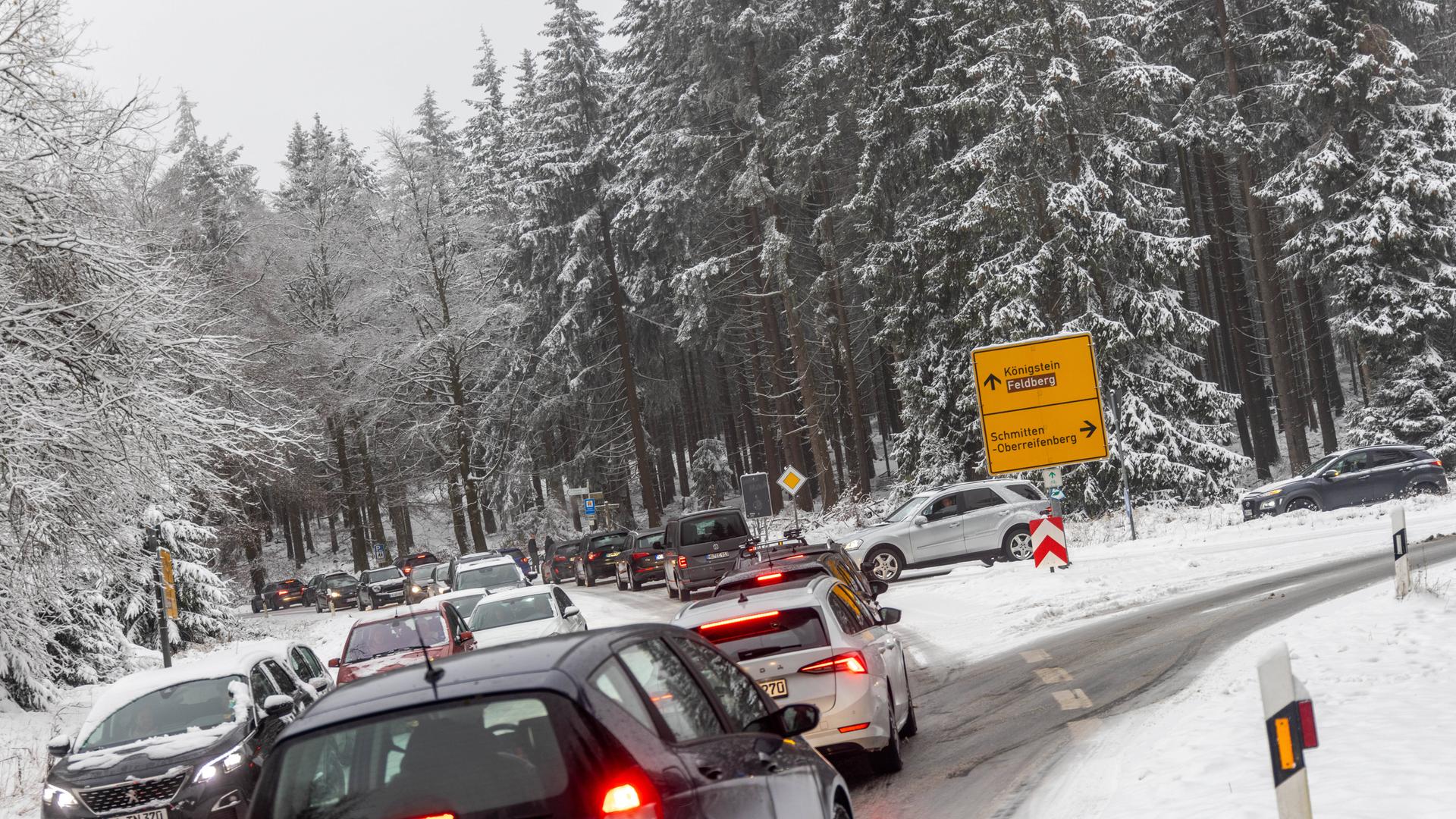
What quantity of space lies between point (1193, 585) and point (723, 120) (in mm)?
27771

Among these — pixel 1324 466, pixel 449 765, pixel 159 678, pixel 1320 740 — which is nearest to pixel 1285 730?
pixel 449 765

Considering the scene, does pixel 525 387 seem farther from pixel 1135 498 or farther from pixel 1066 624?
pixel 1066 624

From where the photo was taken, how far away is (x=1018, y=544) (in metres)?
27.5

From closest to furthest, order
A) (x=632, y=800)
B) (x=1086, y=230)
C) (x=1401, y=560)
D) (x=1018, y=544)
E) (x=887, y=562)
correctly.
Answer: (x=632, y=800) < (x=1401, y=560) < (x=1018, y=544) < (x=887, y=562) < (x=1086, y=230)

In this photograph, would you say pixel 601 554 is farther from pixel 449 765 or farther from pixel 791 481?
pixel 449 765

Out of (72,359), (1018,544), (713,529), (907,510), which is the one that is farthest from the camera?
(713,529)

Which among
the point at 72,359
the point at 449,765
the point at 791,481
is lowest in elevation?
the point at 449,765

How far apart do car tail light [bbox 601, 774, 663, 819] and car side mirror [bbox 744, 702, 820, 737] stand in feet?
4.36

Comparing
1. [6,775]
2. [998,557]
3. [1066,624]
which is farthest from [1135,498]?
[6,775]

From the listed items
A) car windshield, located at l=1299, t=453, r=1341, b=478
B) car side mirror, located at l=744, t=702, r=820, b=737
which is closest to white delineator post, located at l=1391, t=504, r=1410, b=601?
car side mirror, located at l=744, t=702, r=820, b=737

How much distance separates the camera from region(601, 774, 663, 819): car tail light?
3.86 m

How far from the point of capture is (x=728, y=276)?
44750 mm

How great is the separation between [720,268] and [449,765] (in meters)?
40.9

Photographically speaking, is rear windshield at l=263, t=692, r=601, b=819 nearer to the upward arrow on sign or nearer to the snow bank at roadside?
the snow bank at roadside
